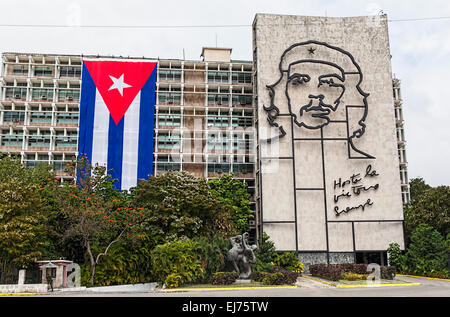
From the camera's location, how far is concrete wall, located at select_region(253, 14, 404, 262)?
40875 mm

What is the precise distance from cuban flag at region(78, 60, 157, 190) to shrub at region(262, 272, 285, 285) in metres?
23.3

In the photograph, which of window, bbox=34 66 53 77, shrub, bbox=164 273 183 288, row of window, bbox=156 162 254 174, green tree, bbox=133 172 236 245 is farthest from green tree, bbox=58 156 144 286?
window, bbox=34 66 53 77

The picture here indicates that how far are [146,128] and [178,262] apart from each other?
2395cm

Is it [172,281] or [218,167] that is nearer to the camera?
[172,281]

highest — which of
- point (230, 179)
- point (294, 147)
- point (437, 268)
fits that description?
point (294, 147)

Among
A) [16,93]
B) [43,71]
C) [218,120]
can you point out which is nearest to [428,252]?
[218,120]

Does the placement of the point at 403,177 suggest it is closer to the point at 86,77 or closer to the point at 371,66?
the point at 371,66

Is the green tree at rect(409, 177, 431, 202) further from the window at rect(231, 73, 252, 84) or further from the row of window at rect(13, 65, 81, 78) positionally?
the row of window at rect(13, 65, 81, 78)

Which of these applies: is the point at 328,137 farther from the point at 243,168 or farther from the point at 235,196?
the point at 243,168

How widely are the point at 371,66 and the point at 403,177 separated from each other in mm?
20845

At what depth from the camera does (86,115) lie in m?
47.9

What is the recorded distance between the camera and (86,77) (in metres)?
49.1

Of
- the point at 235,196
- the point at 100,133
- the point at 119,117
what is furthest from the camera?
the point at 119,117
